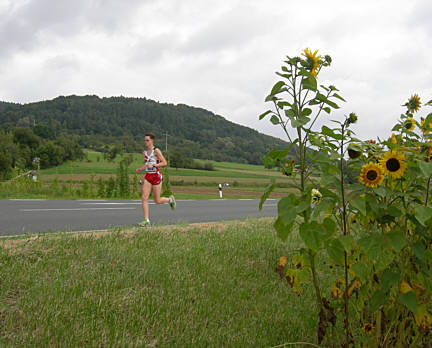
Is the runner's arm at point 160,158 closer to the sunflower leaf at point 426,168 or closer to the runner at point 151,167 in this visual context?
the runner at point 151,167

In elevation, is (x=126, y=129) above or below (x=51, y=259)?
above

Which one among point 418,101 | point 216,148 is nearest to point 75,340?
point 418,101

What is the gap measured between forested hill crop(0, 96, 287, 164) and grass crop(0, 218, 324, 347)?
49731mm

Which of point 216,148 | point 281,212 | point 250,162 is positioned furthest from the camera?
point 216,148

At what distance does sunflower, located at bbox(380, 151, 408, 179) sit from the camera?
1.58 metres

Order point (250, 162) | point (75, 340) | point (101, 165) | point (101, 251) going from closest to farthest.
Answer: point (75, 340) → point (101, 251) → point (101, 165) → point (250, 162)

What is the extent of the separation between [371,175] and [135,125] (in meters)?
75.5

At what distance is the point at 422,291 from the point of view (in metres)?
1.73

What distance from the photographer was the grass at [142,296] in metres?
2.31

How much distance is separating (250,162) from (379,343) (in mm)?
56122

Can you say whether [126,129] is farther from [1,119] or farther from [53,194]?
[53,194]

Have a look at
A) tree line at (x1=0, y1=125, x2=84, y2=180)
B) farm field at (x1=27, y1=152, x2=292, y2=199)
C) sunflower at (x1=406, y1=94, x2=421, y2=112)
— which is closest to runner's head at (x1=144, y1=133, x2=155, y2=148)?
sunflower at (x1=406, y1=94, x2=421, y2=112)

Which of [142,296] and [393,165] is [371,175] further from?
[142,296]

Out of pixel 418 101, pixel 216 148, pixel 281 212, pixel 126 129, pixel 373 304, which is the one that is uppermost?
pixel 126 129
